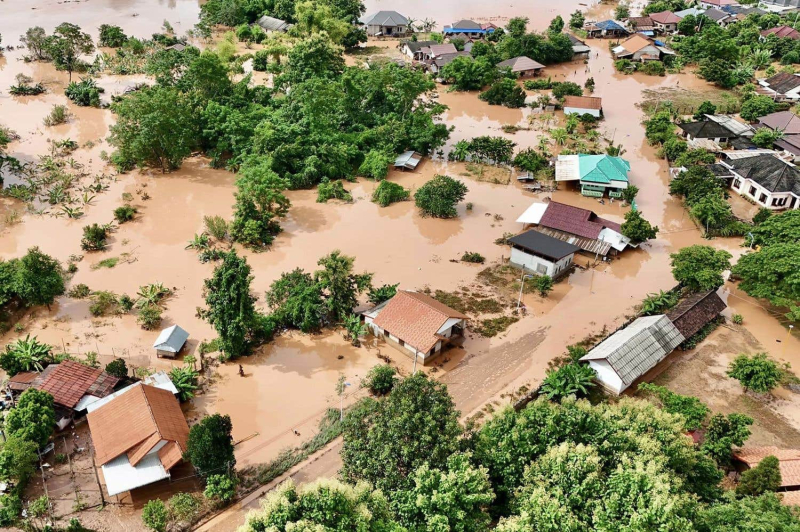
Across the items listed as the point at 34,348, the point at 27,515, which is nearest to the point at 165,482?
the point at 27,515

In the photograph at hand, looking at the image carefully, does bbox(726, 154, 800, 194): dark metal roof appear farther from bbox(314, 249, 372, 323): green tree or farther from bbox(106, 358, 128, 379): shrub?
bbox(106, 358, 128, 379): shrub

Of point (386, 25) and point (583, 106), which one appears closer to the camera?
point (583, 106)

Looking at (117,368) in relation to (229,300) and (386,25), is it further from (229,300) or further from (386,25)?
(386,25)

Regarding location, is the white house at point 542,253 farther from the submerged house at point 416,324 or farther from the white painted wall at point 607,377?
the white painted wall at point 607,377

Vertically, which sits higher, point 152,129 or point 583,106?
point 583,106

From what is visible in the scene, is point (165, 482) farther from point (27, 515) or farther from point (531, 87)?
point (531, 87)

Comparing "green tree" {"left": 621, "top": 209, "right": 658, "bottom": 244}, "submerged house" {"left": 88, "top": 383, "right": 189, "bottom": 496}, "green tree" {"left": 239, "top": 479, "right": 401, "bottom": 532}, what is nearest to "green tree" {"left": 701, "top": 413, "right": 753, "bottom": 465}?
"green tree" {"left": 239, "top": 479, "right": 401, "bottom": 532}

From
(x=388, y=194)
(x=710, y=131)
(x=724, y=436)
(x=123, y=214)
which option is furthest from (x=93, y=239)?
(x=710, y=131)
